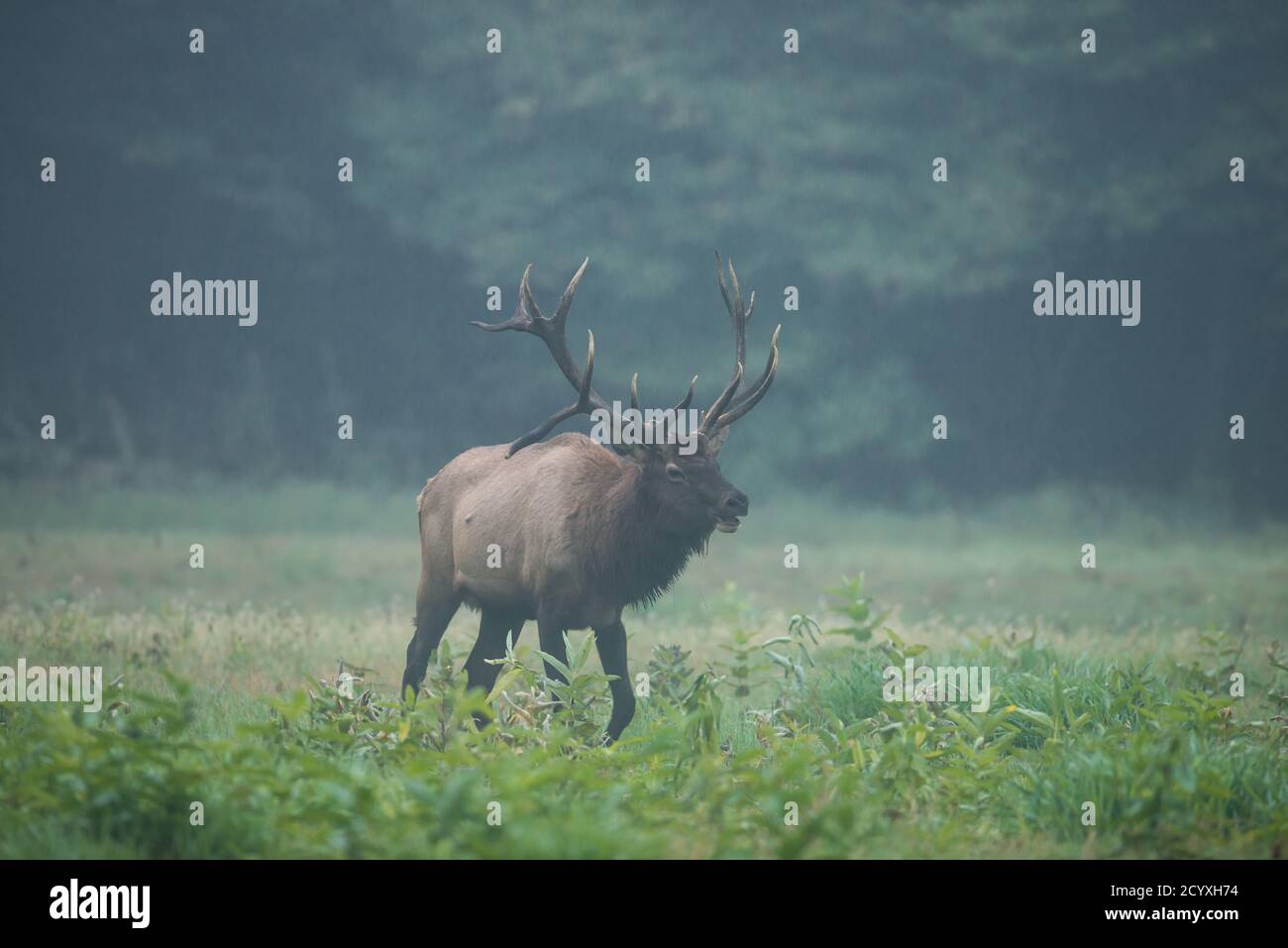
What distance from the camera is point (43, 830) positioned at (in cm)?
512

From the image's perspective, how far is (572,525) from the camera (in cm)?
906

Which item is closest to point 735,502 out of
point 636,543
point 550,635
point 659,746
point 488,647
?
point 636,543

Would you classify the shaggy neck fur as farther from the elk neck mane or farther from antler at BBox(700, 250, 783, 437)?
antler at BBox(700, 250, 783, 437)

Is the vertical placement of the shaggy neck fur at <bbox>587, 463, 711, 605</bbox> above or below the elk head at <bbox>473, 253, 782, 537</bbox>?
below

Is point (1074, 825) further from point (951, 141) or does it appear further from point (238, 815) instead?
point (951, 141)

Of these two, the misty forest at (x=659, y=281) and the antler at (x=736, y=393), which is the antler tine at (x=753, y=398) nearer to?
the antler at (x=736, y=393)

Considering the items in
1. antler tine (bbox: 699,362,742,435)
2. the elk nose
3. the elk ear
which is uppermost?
antler tine (bbox: 699,362,742,435)

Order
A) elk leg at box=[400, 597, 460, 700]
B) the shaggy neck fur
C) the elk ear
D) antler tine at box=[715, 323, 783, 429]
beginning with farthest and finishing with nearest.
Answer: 1. elk leg at box=[400, 597, 460, 700]
2. antler tine at box=[715, 323, 783, 429]
3. the elk ear
4. the shaggy neck fur

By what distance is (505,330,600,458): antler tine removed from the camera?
28.4 feet

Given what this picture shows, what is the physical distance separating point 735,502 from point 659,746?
3136 mm

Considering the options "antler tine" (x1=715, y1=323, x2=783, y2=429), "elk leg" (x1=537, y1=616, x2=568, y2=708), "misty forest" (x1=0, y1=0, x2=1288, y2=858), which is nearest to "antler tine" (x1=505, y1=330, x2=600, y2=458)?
"antler tine" (x1=715, y1=323, x2=783, y2=429)

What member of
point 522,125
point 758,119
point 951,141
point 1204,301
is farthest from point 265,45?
point 1204,301

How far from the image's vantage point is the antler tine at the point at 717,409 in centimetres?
915
